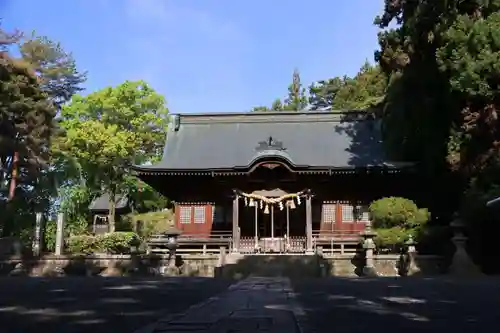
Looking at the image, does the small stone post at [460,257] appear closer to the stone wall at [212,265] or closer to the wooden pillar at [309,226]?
the stone wall at [212,265]

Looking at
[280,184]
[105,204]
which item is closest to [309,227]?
[280,184]

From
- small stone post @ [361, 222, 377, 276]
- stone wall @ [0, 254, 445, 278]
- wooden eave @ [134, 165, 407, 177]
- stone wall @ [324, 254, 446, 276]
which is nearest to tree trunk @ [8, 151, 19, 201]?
wooden eave @ [134, 165, 407, 177]

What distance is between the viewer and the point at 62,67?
1287 inches

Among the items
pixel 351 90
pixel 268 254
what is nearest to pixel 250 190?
pixel 268 254

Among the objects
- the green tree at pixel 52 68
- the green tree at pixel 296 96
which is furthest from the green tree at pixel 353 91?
the green tree at pixel 52 68

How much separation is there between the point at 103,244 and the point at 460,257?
48.4 ft

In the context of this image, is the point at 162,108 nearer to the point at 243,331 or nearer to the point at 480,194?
the point at 480,194

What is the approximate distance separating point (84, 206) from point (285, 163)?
19.0 meters

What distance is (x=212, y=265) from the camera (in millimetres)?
17812

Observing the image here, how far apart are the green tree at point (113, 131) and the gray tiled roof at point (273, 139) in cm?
526

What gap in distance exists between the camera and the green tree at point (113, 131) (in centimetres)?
2941

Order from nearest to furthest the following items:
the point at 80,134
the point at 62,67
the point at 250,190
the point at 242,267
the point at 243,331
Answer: the point at 243,331, the point at 242,267, the point at 250,190, the point at 80,134, the point at 62,67

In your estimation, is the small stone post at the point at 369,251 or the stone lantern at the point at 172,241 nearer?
the small stone post at the point at 369,251

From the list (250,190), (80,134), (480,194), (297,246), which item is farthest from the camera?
(80,134)
